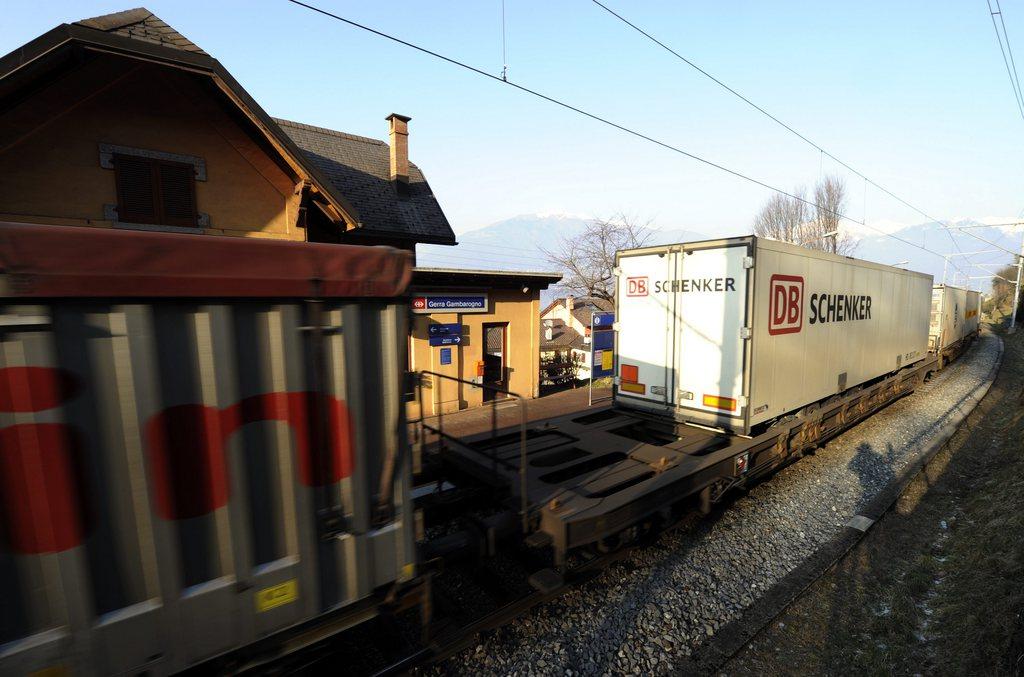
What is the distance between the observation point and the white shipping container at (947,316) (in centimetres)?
1866

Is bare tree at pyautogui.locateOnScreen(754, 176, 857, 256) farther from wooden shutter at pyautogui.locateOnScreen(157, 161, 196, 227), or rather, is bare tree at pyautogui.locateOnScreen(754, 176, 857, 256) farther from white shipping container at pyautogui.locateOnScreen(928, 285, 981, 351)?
wooden shutter at pyautogui.locateOnScreen(157, 161, 196, 227)

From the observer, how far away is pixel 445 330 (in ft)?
45.9

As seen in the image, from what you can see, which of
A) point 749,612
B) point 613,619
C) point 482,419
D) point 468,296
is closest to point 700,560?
point 749,612

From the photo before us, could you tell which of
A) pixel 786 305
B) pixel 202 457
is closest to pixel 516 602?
pixel 202 457

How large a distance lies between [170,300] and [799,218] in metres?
49.6

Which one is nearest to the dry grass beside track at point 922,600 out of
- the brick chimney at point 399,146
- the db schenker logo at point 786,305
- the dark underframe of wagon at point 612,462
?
the dark underframe of wagon at point 612,462

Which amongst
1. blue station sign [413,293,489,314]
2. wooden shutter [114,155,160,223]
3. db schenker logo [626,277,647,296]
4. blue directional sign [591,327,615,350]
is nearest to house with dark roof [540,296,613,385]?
blue directional sign [591,327,615,350]

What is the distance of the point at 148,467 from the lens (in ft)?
8.21

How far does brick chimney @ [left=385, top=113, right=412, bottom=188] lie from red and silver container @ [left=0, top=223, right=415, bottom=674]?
50.0ft

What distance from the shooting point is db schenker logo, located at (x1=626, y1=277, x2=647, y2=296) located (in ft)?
25.8

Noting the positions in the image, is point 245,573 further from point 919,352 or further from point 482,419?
point 919,352

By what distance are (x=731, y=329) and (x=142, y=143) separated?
11.6 m

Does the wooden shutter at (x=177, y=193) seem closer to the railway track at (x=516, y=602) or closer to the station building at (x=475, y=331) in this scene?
the station building at (x=475, y=331)

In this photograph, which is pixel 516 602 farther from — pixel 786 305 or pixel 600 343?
pixel 600 343
